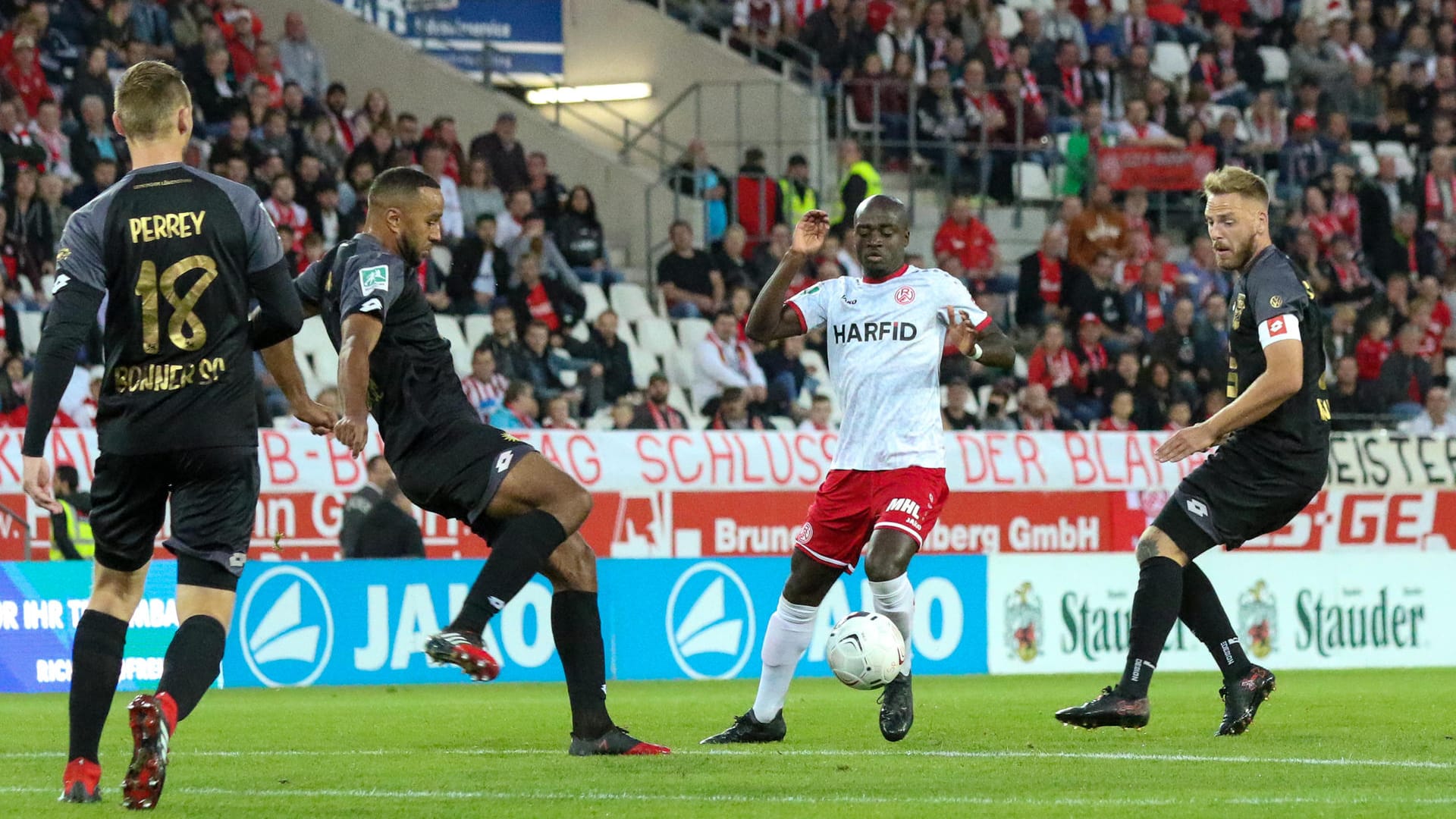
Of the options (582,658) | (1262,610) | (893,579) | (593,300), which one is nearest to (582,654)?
(582,658)

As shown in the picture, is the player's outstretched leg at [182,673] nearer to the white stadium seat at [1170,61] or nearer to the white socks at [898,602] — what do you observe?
the white socks at [898,602]

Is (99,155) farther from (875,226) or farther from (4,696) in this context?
(875,226)

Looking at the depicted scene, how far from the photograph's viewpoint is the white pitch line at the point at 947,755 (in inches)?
295

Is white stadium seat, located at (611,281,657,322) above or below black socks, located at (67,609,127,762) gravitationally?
above

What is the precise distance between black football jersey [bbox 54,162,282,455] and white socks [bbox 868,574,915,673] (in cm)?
301

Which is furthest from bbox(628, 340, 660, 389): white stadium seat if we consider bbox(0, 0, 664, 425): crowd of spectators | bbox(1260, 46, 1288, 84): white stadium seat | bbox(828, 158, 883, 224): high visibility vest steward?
bbox(1260, 46, 1288, 84): white stadium seat

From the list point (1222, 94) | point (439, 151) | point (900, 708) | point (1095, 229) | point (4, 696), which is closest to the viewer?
point (900, 708)

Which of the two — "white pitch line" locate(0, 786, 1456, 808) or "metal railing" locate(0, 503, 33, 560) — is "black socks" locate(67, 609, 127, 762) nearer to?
"white pitch line" locate(0, 786, 1456, 808)

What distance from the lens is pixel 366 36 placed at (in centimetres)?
2309

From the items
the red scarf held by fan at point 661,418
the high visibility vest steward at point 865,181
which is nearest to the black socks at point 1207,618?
the red scarf held by fan at point 661,418

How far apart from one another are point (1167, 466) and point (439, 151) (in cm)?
721

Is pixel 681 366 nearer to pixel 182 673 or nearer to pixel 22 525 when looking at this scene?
pixel 22 525

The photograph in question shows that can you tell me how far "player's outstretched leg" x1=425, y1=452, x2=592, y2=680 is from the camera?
7434 millimetres

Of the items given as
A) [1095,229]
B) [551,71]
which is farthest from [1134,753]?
[551,71]
